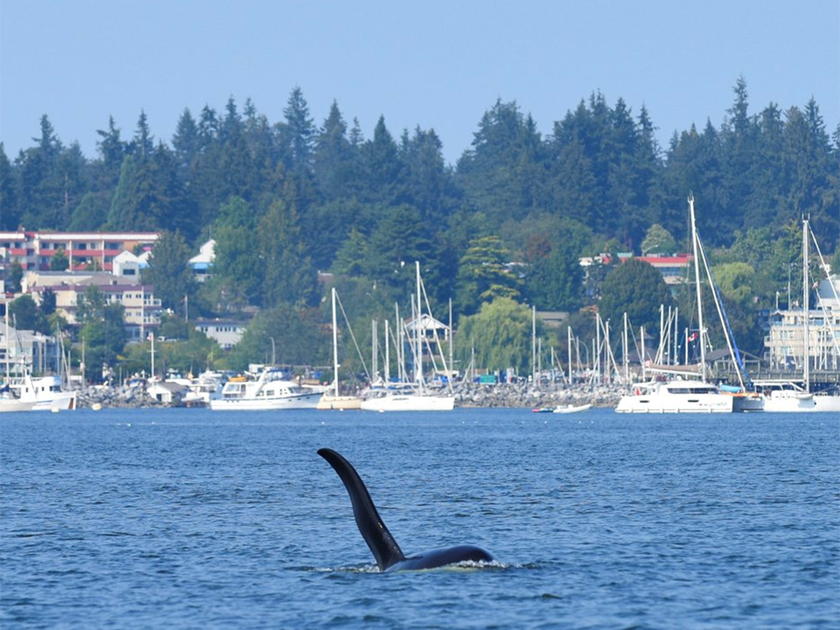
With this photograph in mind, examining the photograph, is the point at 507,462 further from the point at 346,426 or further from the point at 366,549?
the point at 346,426

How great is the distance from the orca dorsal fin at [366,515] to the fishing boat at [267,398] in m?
140

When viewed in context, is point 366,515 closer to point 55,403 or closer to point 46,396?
point 55,403

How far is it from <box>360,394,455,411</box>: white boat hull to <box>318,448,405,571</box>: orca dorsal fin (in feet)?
426

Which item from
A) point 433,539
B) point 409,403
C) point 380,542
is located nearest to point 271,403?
point 409,403

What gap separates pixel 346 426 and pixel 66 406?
200 ft

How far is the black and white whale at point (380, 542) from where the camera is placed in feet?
102

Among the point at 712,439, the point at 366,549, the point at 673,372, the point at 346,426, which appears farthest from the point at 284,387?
the point at 366,549

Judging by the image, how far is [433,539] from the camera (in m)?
39.8

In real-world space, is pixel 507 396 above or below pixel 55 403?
below

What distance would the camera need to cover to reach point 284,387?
17538 centimetres

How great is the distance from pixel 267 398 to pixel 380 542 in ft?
465

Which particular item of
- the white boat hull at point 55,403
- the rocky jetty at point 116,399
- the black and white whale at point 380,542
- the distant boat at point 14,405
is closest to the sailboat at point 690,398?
the distant boat at point 14,405

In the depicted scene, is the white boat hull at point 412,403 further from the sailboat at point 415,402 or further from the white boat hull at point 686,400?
the white boat hull at point 686,400

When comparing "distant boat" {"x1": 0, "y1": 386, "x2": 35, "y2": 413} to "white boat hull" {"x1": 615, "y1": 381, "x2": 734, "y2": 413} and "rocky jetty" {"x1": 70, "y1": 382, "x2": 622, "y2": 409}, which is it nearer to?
"rocky jetty" {"x1": 70, "y1": 382, "x2": 622, "y2": 409}
